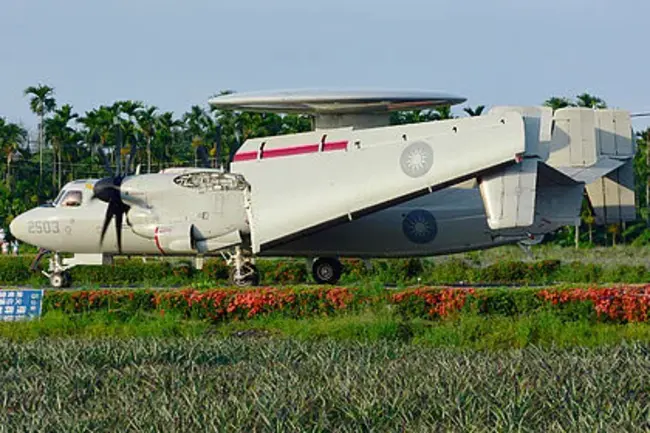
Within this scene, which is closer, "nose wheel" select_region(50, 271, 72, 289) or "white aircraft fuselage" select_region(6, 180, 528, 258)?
"white aircraft fuselage" select_region(6, 180, 528, 258)

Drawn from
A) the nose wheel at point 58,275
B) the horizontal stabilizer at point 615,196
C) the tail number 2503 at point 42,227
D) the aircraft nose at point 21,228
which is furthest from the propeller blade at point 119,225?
the horizontal stabilizer at point 615,196

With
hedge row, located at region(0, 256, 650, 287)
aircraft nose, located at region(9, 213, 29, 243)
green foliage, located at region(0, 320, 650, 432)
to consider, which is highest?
green foliage, located at region(0, 320, 650, 432)

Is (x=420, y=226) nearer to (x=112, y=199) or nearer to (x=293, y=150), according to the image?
(x=293, y=150)

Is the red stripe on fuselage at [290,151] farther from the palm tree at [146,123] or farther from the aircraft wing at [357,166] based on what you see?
the palm tree at [146,123]

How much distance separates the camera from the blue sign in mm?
26094

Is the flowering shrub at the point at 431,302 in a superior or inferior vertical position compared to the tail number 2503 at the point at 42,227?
inferior

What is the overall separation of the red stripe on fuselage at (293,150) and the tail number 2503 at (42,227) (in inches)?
271

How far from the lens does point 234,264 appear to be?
33312 millimetres

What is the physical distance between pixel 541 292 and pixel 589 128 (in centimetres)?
870

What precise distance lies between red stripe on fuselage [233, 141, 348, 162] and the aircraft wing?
0.10 feet

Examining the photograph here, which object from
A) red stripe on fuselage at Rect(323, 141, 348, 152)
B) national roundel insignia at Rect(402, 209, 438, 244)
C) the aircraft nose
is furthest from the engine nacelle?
national roundel insignia at Rect(402, 209, 438, 244)

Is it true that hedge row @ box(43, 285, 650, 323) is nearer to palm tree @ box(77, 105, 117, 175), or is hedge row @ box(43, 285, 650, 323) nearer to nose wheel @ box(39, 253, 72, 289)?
nose wheel @ box(39, 253, 72, 289)

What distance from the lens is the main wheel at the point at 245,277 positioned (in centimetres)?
3291

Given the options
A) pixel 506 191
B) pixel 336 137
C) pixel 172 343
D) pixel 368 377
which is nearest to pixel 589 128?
pixel 506 191
